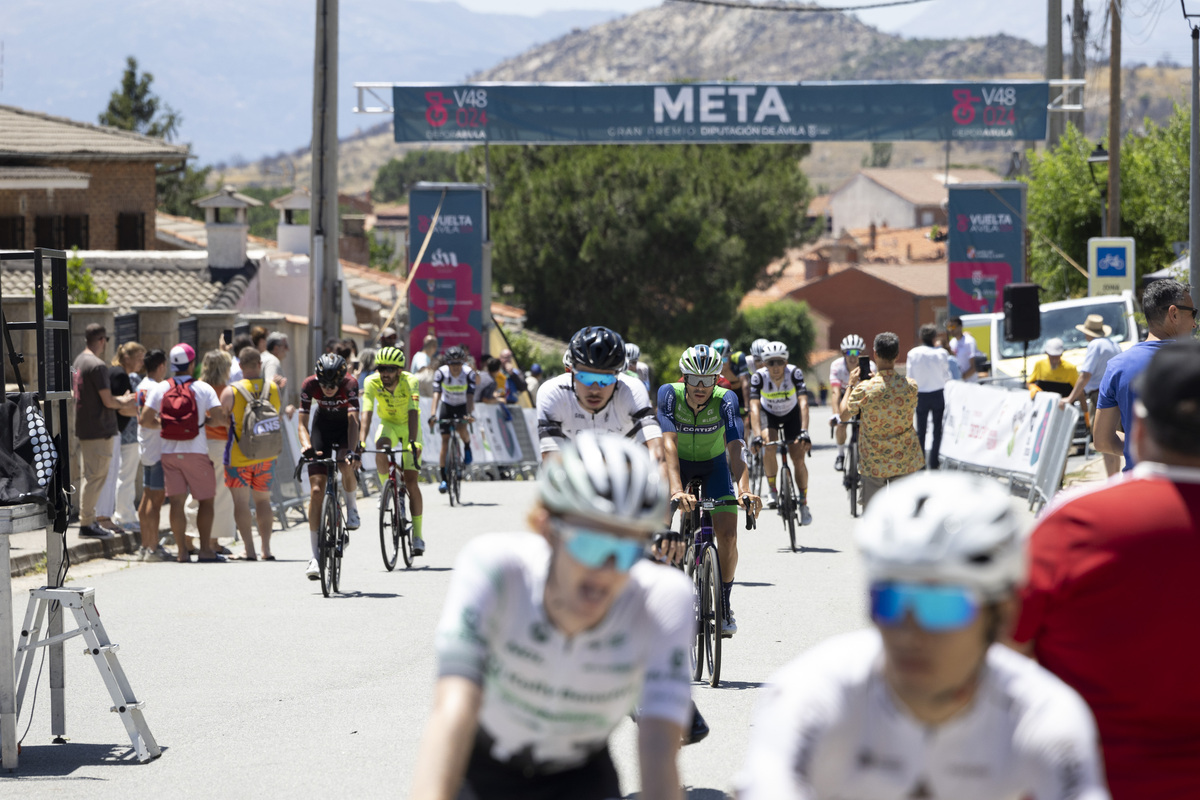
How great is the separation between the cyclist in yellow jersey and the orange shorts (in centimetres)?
144

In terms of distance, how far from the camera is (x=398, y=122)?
2850 centimetres

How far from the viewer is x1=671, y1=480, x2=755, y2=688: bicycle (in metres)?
8.09

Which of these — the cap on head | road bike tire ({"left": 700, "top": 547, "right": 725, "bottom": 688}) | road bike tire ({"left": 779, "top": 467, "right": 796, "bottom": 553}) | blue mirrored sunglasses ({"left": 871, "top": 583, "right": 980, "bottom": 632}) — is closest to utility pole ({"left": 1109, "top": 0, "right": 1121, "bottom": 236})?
road bike tire ({"left": 779, "top": 467, "right": 796, "bottom": 553})

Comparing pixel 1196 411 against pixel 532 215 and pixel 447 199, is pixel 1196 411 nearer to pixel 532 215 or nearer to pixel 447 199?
pixel 447 199

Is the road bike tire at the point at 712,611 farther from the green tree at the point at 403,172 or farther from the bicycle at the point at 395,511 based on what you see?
the green tree at the point at 403,172

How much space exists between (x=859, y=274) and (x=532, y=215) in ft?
139

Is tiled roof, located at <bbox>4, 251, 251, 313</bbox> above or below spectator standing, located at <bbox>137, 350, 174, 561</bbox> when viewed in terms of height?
above

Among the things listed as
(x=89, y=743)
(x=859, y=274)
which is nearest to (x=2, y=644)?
(x=89, y=743)

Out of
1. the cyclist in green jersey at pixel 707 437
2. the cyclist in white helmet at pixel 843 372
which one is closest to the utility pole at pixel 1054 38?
the cyclist in white helmet at pixel 843 372

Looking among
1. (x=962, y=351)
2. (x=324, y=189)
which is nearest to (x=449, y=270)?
(x=324, y=189)

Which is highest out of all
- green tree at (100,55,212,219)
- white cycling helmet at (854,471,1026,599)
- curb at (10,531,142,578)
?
green tree at (100,55,212,219)

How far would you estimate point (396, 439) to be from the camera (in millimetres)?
13094

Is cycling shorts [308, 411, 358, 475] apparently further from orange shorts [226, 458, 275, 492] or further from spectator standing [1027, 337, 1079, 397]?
spectator standing [1027, 337, 1079, 397]

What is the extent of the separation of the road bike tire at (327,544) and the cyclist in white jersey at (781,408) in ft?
17.4
